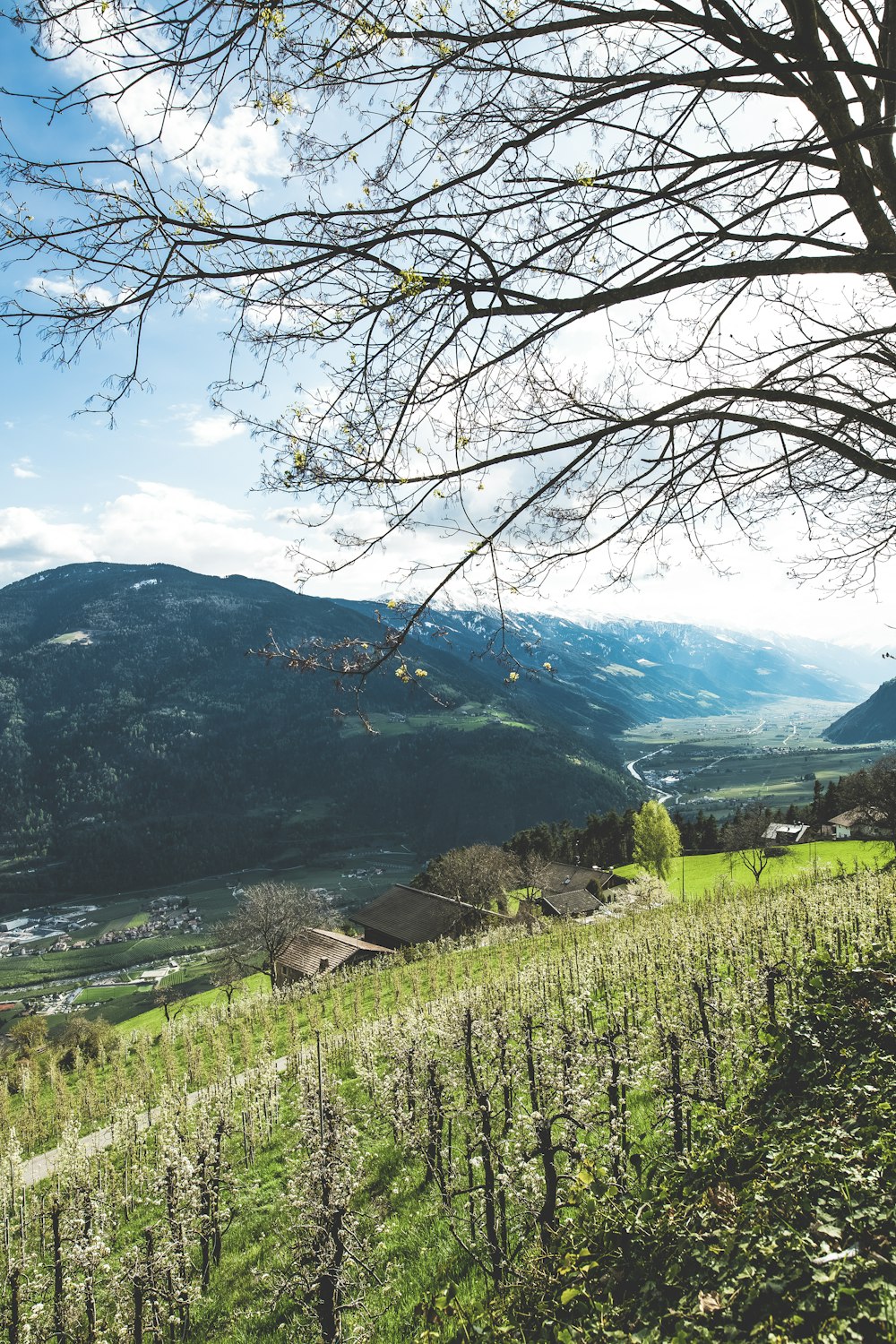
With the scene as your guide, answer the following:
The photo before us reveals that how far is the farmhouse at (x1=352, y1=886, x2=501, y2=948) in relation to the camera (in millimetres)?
41531

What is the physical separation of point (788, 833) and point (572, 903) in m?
37.0

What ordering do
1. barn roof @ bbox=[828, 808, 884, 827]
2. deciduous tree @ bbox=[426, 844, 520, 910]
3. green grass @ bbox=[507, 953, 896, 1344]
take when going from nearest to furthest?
green grass @ bbox=[507, 953, 896, 1344], deciduous tree @ bbox=[426, 844, 520, 910], barn roof @ bbox=[828, 808, 884, 827]

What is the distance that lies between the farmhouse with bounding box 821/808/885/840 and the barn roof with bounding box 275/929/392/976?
39928 millimetres

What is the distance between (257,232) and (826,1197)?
4.55 m

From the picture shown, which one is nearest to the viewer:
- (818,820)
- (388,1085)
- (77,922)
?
(388,1085)

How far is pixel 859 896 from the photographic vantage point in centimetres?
1404

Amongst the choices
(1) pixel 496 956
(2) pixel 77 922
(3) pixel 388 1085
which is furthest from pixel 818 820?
(2) pixel 77 922

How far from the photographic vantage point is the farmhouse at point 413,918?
1635 inches

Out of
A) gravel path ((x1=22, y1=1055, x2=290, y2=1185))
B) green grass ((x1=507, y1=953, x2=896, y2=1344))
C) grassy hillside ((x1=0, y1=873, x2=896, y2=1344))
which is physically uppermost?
green grass ((x1=507, y1=953, x2=896, y2=1344))

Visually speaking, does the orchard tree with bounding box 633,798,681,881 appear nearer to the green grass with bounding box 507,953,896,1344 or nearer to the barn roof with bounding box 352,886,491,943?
the barn roof with bounding box 352,886,491,943

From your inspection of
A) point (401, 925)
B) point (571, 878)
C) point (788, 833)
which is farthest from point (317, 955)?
point (788, 833)

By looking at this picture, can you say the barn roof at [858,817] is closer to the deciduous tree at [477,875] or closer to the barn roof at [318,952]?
the deciduous tree at [477,875]

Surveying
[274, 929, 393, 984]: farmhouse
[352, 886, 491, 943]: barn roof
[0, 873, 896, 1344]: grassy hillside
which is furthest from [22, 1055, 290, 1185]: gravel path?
[352, 886, 491, 943]: barn roof

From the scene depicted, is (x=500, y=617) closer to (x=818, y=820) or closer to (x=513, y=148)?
(x=513, y=148)
